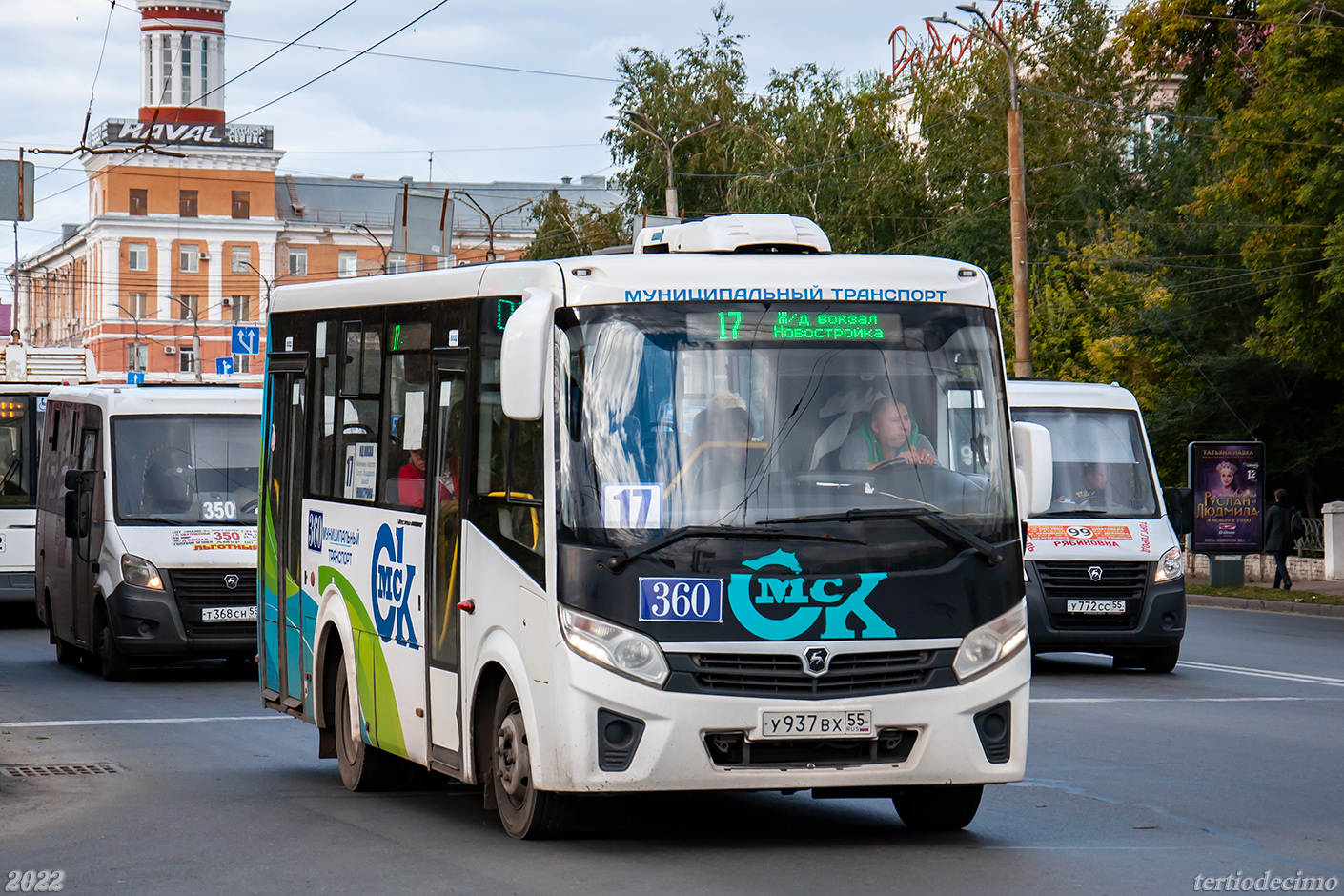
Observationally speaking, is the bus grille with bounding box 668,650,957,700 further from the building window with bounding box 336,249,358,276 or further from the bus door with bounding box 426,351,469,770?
the building window with bounding box 336,249,358,276

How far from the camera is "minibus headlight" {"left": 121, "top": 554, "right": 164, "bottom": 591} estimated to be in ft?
58.8

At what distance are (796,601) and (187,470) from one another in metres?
11.3

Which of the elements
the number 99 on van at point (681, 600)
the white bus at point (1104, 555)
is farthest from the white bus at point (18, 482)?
the number 99 on van at point (681, 600)

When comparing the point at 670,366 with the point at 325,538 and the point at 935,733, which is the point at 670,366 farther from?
the point at 325,538

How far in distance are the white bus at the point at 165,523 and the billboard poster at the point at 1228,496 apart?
1764cm

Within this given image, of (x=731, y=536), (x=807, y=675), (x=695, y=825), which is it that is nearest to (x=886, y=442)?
(x=731, y=536)

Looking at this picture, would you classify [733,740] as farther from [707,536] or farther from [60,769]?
[60,769]

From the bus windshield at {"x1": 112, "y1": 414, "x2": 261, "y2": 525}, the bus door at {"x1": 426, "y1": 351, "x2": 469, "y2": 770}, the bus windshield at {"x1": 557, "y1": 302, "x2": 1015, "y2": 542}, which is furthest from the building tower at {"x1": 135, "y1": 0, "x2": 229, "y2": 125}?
the bus windshield at {"x1": 557, "y1": 302, "x2": 1015, "y2": 542}

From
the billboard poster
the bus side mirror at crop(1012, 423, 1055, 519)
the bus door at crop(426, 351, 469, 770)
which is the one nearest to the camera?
the bus side mirror at crop(1012, 423, 1055, 519)

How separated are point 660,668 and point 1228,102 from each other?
24.6m

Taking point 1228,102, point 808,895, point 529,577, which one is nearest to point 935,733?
point 808,895

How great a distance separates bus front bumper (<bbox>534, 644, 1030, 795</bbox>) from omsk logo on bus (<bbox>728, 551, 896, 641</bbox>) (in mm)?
282

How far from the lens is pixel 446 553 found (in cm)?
929

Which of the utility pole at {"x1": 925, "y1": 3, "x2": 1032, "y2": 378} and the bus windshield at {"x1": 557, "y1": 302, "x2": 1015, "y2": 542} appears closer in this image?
the bus windshield at {"x1": 557, "y1": 302, "x2": 1015, "y2": 542}
